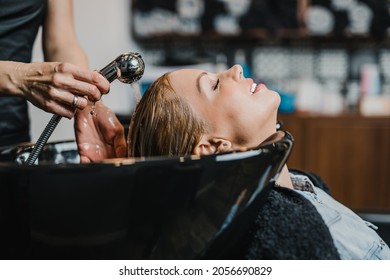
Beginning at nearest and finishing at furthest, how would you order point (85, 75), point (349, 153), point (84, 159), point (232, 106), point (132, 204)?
point (132, 204)
point (85, 75)
point (84, 159)
point (232, 106)
point (349, 153)

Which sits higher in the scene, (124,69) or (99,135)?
(124,69)

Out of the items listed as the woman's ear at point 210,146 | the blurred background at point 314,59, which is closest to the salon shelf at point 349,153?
the blurred background at point 314,59

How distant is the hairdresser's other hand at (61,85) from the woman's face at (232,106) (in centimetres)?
32

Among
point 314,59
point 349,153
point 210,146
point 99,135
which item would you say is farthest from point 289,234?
point 314,59

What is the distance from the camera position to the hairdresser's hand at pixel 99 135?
121 centimetres

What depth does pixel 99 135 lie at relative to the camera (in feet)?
4.17

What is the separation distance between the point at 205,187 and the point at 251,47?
3.33 meters

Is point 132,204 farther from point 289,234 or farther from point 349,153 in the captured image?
point 349,153

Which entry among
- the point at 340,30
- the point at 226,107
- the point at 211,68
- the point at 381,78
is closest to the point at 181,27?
the point at 211,68

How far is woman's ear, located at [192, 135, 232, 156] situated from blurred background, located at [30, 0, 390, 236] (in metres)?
2.19

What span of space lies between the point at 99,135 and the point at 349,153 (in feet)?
8.50

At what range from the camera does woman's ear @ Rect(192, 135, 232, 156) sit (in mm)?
1257

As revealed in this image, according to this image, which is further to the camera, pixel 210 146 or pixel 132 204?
pixel 210 146

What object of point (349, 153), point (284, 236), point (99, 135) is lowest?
point (349, 153)
